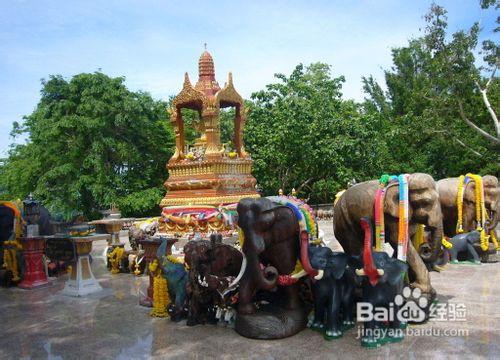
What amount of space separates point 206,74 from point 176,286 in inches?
358

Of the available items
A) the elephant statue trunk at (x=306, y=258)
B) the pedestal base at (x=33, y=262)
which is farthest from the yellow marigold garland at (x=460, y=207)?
the pedestal base at (x=33, y=262)

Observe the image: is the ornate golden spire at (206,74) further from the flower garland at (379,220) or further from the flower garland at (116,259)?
the flower garland at (379,220)

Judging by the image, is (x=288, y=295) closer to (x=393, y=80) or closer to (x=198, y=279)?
(x=198, y=279)

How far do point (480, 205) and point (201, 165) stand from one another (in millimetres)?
7358

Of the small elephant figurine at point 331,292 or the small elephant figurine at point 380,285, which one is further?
the small elephant figurine at point 331,292

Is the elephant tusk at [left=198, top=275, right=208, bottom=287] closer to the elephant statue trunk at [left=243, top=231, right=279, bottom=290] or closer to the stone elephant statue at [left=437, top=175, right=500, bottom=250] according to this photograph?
the elephant statue trunk at [left=243, top=231, right=279, bottom=290]

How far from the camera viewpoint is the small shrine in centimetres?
1178

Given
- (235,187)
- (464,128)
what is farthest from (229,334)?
(464,128)

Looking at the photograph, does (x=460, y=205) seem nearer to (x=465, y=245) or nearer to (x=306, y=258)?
(x=465, y=245)

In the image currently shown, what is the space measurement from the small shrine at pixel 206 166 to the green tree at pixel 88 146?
10507 millimetres

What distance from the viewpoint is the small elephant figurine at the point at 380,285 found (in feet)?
16.4

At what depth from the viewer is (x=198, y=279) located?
20.0 feet

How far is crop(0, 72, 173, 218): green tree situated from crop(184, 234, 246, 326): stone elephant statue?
17.8 meters

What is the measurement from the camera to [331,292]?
527cm
